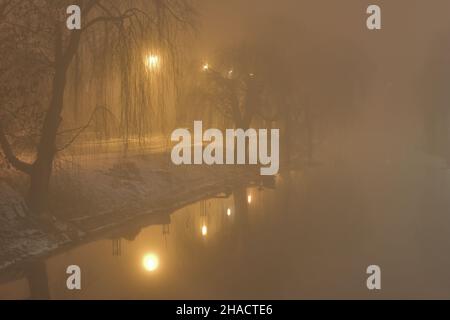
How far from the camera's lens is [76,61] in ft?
42.7

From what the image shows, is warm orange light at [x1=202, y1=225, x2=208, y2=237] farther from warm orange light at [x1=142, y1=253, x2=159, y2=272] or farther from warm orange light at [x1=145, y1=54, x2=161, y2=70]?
warm orange light at [x1=145, y1=54, x2=161, y2=70]

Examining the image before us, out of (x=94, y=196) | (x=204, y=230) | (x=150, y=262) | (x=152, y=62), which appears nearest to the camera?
(x=150, y=262)

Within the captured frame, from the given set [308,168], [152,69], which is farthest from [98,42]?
[308,168]

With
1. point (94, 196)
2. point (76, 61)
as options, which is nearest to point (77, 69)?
point (76, 61)

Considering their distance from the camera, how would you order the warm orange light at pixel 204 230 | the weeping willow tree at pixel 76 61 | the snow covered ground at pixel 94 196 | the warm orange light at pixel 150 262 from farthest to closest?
the warm orange light at pixel 204 230 → the weeping willow tree at pixel 76 61 → the snow covered ground at pixel 94 196 → the warm orange light at pixel 150 262

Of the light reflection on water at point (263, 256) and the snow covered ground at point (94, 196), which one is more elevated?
the snow covered ground at point (94, 196)

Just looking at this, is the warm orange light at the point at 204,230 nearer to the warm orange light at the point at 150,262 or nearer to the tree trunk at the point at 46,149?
the warm orange light at the point at 150,262

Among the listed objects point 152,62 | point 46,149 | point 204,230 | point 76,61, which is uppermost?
point 152,62

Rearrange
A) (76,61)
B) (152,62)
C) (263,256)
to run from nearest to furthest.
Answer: (263,256) → (76,61) → (152,62)

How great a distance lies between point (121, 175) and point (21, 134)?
22.5 feet

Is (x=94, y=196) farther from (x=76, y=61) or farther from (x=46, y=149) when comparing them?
(x=76, y=61)

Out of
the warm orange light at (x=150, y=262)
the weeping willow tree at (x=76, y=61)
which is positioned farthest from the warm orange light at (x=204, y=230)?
the weeping willow tree at (x=76, y=61)

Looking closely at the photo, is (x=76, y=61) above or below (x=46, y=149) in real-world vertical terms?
above

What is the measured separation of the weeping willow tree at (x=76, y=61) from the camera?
40.5ft
